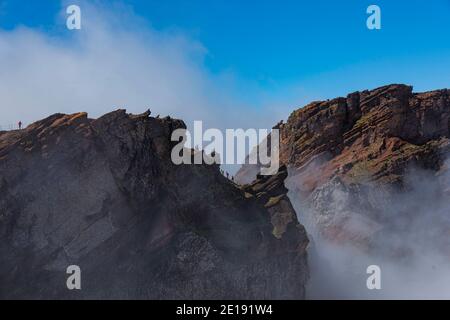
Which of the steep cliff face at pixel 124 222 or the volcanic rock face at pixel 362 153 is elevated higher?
the volcanic rock face at pixel 362 153

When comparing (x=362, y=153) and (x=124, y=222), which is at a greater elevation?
(x=362, y=153)

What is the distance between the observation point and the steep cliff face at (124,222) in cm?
6153

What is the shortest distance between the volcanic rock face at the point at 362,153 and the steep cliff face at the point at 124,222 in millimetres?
37082

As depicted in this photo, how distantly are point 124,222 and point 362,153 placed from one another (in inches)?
2631

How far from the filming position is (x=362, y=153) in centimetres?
11838

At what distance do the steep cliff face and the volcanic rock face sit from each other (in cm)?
3708

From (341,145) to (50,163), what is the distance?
74.5 meters

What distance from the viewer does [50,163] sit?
62344mm

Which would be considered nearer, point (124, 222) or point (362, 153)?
point (124, 222)

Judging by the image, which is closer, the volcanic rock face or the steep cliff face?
the steep cliff face

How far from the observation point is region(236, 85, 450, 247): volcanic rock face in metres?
108
